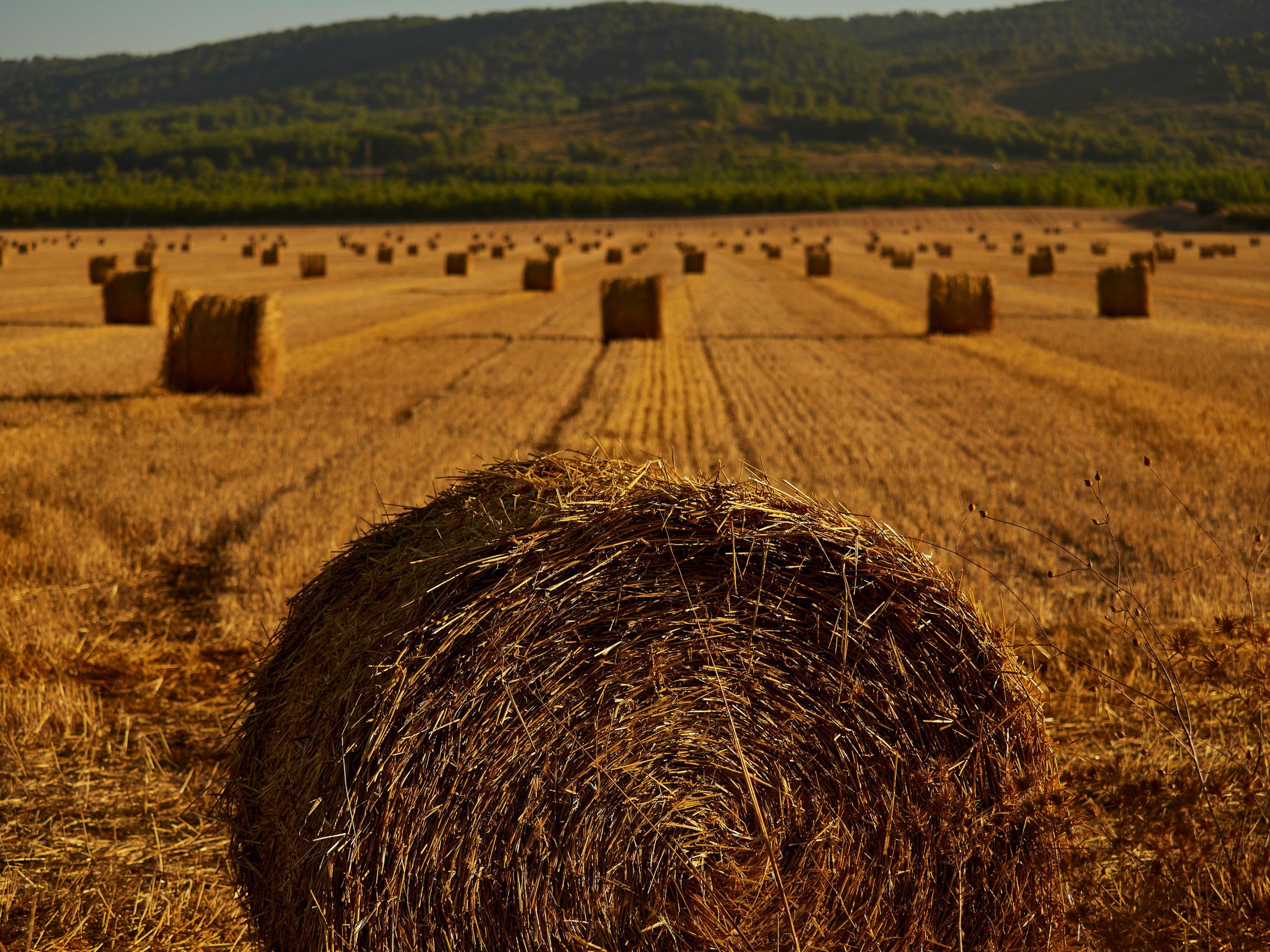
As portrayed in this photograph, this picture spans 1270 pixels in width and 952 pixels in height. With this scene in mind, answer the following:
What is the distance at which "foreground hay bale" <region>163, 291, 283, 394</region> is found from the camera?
14539mm

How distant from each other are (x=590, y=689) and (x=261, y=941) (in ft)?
4.43

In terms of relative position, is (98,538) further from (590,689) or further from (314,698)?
(590,689)

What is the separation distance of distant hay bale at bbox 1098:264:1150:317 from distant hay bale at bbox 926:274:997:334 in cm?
457

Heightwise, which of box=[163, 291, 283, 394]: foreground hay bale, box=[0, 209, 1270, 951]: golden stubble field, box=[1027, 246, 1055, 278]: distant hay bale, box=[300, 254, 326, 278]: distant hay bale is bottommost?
box=[0, 209, 1270, 951]: golden stubble field

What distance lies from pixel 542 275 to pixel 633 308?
502 inches

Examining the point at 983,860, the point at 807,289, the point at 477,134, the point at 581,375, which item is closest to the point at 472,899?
the point at 983,860

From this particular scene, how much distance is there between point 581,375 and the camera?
16734 mm

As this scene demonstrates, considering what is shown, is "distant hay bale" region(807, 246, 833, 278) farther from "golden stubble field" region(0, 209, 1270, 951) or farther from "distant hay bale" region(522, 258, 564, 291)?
"golden stubble field" region(0, 209, 1270, 951)

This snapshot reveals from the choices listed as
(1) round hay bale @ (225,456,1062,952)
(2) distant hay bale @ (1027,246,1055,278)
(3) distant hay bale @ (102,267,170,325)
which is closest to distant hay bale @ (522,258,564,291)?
(3) distant hay bale @ (102,267,170,325)

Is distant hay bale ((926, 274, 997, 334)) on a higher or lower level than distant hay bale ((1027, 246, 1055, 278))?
lower

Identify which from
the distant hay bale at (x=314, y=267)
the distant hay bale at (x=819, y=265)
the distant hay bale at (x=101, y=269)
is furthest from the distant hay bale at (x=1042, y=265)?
the distant hay bale at (x=101, y=269)

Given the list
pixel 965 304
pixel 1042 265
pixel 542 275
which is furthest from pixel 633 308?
pixel 1042 265

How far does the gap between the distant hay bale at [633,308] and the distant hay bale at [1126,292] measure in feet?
34.4

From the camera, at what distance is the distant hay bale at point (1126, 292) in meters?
24.8
